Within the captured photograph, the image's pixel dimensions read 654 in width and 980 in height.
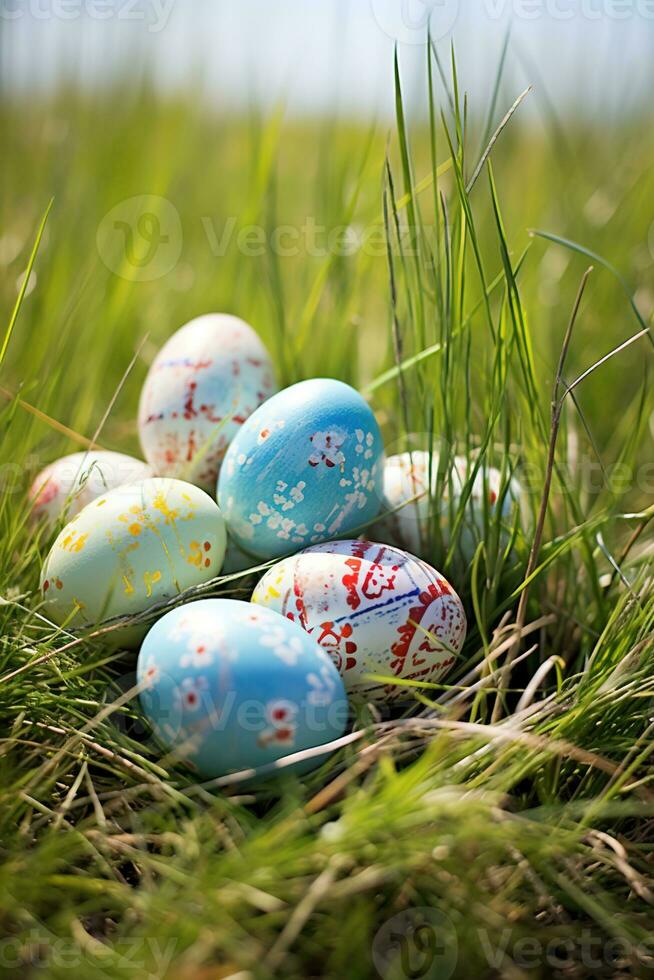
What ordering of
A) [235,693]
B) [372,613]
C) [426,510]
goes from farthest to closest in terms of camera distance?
[426,510] → [372,613] → [235,693]

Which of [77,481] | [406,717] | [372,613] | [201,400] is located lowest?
[406,717]

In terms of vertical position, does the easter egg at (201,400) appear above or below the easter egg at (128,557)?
above

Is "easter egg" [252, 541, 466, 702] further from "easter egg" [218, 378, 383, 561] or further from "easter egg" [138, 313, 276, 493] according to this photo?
"easter egg" [138, 313, 276, 493]

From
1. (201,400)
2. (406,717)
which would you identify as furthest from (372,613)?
(201,400)

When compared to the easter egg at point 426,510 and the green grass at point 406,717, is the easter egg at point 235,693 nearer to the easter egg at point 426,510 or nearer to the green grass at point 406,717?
the green grass at point 406,717

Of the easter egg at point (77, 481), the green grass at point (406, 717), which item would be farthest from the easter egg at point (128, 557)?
the easter egg at point (77, 481)

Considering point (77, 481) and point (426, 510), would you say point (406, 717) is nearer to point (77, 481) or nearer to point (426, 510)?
point (426, 510)
